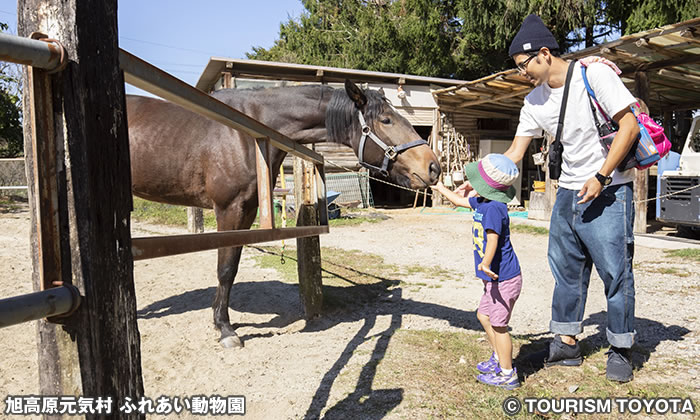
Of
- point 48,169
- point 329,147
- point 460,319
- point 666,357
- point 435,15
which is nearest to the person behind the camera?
point 48,169

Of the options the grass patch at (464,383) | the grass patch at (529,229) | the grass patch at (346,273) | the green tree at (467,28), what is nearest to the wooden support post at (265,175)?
the grass patch at (464,383)

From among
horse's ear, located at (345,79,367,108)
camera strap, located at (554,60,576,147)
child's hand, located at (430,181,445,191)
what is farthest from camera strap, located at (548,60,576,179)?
horse's ear, located at (345,79,367,108)

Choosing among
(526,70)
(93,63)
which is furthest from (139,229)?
(93,63)

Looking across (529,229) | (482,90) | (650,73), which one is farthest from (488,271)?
(482,90)

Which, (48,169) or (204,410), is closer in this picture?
(48,169)

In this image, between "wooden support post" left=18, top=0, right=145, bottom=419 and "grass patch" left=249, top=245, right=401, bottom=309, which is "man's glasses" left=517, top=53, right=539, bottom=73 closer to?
"wooden support post" left=18, top=0, right=145, bottom=419

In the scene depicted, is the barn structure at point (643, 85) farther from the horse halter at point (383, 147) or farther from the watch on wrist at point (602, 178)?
the watch on wrist at point (602, 178)

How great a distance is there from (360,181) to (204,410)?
41.2 ft

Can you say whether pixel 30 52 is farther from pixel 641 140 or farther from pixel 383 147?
pixel 383 147

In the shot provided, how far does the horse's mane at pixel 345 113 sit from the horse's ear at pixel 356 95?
31 mm

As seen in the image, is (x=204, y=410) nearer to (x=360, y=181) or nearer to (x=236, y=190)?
(x=236, y=190)

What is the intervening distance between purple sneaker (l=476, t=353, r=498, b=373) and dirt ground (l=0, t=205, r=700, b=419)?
18.4 inches

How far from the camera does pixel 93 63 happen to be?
3.16 feet

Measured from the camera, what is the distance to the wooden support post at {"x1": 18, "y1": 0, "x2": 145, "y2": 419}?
923mm
